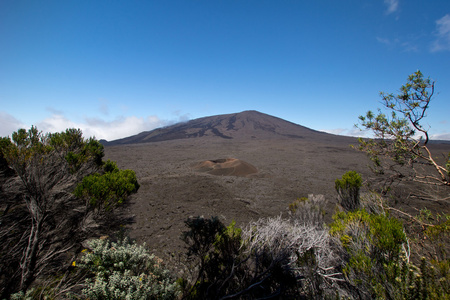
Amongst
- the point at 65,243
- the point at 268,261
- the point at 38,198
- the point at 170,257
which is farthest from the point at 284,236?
the point at 38,198

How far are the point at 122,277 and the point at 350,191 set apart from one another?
Result: 25.6 ft

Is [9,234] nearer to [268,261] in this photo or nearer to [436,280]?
[268,261]

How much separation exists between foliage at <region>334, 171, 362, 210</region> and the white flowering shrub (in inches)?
274

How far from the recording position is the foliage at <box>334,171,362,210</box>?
23.8 feet

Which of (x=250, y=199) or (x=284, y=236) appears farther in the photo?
(x=250, y=199)

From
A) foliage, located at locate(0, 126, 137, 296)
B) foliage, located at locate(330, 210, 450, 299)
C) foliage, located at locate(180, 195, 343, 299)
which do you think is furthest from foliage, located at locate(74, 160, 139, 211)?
foliage, located at locate(330, 210, 450, 299)

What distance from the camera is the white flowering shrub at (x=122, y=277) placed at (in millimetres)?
2824

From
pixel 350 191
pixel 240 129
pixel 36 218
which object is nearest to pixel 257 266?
pixel 36 218

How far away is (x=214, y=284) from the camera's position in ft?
11.5

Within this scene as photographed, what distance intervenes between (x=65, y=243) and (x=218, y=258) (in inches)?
131

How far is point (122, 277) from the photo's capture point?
3086 mm

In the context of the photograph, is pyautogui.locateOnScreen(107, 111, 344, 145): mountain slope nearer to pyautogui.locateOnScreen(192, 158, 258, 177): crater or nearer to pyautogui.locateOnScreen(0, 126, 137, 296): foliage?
pyautogui.locateOnScreen(192, 158, 258, 177): crater

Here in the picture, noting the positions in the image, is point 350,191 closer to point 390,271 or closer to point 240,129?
point 390,271

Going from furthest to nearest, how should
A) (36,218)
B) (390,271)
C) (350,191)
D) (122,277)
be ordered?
(350,191) → (36,218) → (122,277) → (390,271)
